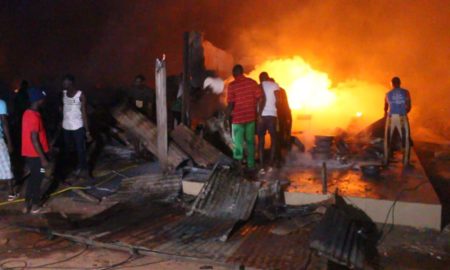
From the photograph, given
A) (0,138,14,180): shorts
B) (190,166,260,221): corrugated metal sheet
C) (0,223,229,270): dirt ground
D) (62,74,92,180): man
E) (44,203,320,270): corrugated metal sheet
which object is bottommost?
(0,223,229,270): dirt ground

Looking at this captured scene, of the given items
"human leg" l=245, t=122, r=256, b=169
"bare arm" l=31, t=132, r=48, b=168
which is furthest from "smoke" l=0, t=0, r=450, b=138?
"bare arm" l=31, t=132, r=48, b=168

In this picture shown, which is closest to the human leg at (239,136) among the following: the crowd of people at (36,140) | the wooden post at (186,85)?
the wooden post at (186,85)

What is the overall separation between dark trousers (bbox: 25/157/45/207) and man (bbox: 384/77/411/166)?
633 centimetres

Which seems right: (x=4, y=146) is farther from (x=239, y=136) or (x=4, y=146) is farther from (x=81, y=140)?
(x=239, y=136)

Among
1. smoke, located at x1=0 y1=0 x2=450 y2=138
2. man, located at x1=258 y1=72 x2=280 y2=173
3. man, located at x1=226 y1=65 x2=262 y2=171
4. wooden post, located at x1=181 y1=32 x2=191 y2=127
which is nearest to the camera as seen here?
man, located at x1=226 y1=65 x2=262 y2=171

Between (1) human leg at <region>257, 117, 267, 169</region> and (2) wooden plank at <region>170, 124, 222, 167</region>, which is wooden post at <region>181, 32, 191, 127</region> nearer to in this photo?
(2) wooden plank at <region>170, 124, 222, 167</region>

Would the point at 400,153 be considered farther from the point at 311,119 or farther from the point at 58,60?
the point at 58,60

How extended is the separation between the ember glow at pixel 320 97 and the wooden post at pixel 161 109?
19.8ft

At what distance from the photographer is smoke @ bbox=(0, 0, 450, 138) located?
66.4ft

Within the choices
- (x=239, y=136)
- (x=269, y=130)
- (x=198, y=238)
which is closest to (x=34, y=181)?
(x=198, y=238)

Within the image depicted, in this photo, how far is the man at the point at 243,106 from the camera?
873 centimetres

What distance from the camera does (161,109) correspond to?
8.90m

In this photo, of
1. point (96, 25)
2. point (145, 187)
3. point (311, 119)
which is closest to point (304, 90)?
point (311, 119)

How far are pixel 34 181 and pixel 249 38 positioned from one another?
15771 mm
